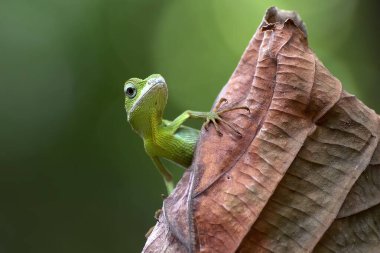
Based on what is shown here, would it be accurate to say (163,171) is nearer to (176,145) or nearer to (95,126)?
(176,145)

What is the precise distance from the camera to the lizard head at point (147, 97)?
3.39m

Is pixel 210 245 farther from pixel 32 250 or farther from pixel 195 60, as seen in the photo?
pixel 32 250

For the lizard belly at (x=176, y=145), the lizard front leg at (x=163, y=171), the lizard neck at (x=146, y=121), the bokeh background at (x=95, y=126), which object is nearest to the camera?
the lizard belly at (x=176, y=145)

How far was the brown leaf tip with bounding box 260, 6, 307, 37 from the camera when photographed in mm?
2324

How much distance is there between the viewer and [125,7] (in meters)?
8.23

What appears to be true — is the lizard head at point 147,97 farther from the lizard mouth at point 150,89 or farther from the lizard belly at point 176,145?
the lizard belly at point 176,145

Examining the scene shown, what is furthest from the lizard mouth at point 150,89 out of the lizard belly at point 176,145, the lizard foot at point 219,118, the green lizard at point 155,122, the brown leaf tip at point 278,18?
the brown leaf tip at point 278,18

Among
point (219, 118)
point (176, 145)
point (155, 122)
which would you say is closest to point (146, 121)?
point (155, 122)

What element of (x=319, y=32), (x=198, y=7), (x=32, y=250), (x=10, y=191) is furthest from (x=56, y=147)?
(x=319, y=32)

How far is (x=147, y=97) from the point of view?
3385 mm

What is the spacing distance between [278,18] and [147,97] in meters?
1.23

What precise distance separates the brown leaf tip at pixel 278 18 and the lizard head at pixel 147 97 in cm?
117

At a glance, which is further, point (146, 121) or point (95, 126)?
point (95, 126)

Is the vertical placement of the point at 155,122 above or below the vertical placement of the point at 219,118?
below
